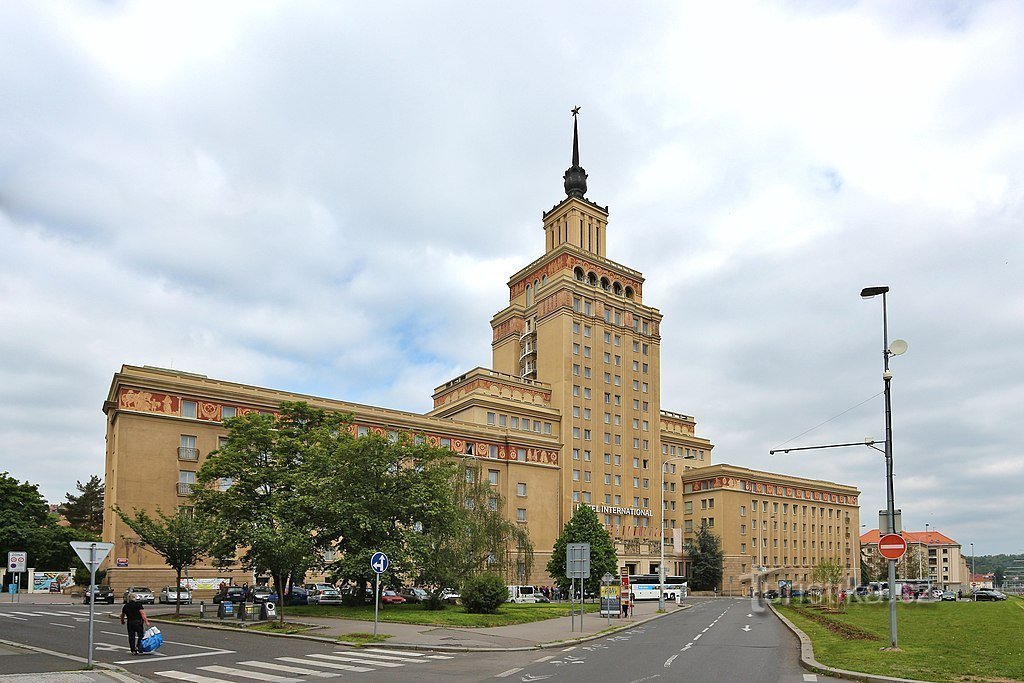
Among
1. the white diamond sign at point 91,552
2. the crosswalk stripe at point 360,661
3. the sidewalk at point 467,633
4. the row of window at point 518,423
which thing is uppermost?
the row of window at point 518,423

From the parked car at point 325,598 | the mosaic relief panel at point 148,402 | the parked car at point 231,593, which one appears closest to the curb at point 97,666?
the parked car at point 231,593

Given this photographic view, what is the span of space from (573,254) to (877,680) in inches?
3240

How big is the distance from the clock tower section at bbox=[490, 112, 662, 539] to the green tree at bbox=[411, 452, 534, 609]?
35.9 meters

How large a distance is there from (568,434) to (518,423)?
656 cm

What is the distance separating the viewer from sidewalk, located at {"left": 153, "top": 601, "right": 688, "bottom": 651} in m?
25.5

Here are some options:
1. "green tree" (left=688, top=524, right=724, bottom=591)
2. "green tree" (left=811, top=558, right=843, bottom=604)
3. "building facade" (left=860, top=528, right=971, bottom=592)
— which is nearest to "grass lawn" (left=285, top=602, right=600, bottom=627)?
"green tree" (left=811, top=558, right=843, bottom=604)

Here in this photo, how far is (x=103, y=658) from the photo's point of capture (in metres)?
21.3

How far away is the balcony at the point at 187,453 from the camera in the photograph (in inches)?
2319

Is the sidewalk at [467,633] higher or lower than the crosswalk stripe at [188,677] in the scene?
lower

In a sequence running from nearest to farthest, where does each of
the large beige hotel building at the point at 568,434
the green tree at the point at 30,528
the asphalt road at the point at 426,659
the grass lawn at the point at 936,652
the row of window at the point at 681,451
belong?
the grass lawn at the point at 936,652 < the asphalt road at the point at 426,659 < the large beige hotel building at the point at 568,434 < the green tree at the point at 30,528 < the row of window at the point at 681,451

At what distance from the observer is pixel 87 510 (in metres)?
103

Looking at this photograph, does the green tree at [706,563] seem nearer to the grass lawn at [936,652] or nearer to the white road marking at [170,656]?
the grass lawn at [936,652]

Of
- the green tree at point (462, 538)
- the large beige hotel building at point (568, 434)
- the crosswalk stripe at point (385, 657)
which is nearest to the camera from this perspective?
the crosswalk stripe at point (385, 657)

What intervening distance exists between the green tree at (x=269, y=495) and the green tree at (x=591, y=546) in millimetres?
32701
